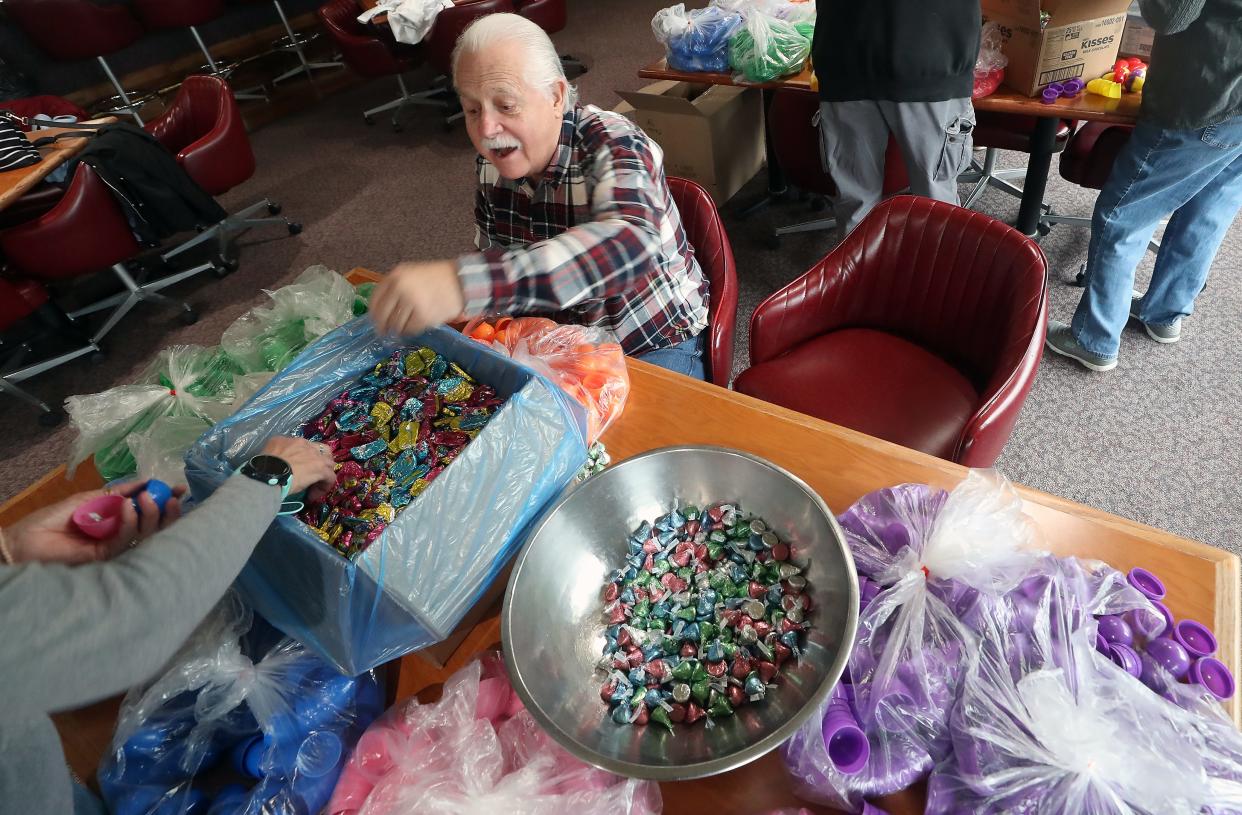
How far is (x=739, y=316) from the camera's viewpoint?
2.69m

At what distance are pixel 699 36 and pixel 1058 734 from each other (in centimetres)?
271

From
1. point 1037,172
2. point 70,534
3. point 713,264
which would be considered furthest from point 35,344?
point 1037,172

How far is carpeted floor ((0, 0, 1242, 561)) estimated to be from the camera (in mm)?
1918

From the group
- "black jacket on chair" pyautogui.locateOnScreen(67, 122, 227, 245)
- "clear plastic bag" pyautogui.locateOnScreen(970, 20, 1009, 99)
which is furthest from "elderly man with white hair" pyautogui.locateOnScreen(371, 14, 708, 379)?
"black jacket on chair" pyautogui.locateOnScreen(67, 122, 227, 245)

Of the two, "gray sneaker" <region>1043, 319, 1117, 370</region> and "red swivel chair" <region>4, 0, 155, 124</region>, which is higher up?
"red swivel chair" <region>4, 0, 155, 124</region>

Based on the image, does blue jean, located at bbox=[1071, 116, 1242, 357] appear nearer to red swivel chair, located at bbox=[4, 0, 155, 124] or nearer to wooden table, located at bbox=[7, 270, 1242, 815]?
wooden table, located at bbox=[7, 270, 1242, 815]

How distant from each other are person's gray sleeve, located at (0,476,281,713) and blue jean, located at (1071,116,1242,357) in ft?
7.79

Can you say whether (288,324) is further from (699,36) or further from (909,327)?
(699,36)

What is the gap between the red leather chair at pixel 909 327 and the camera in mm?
1356

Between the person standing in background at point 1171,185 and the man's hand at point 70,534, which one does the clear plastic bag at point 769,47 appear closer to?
the person standing in background at point 1171,185

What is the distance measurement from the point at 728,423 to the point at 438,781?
725mm

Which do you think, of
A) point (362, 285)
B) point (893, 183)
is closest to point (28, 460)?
point (362, 285)

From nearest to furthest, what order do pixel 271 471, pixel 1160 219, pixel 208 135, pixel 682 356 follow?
pixel 271 471 → pixel 682 356 → pixel 1160 219 → pixel 208 135

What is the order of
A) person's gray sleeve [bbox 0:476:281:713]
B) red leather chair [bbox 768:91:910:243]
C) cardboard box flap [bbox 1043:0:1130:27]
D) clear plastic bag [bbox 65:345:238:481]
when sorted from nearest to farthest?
person's gray sleeve [bbox 0:476:281:713] < clear plastic bag [bbox 65:345:238:481] < cardboard box flap [bbox 1043:0:1130:27] < red leather chair [bbox 768:91:910:243]
